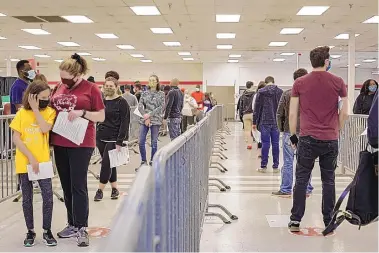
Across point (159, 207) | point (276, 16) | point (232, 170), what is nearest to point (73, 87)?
point (159, 207)

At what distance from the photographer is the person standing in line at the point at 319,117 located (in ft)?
12.7

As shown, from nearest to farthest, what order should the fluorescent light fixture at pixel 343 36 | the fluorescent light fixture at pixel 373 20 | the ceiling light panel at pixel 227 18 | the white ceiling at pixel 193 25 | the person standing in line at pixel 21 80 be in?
the person standing in line at pixel 21 80, the white ceiling at pixel 193 25, the ceiling light panel at pixel 227 18, the fluorescent light fixture at pixel 373 20, the fluorescent light fixture at pixel 343 36

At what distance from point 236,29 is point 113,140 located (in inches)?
363

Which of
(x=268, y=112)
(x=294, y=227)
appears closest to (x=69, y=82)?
(x=294, y=227)

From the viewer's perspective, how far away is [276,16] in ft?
37.7

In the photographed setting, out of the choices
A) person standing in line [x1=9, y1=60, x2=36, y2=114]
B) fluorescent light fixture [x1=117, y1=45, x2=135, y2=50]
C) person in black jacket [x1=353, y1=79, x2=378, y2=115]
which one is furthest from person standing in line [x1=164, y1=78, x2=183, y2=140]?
fluorescent light fixture [x1=117, y1=45, x2=135, y2=50]

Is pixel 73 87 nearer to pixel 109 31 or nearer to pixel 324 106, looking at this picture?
pixel 324 106

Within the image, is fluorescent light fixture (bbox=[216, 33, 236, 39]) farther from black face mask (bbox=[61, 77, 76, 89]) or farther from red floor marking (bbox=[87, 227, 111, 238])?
black face mask (bbox=[61, 77, 76, 89])

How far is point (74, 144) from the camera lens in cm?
361

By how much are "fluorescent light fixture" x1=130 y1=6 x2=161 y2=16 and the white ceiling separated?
0.50 feet

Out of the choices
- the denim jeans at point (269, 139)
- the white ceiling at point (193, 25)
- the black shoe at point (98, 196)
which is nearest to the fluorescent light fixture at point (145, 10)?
the white ceiling at point (193, 25)

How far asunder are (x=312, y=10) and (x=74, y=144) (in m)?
8.59

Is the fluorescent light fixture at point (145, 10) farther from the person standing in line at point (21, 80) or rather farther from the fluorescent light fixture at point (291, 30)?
the person standing in line at point (21, 80)

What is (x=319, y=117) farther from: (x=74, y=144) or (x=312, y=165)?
(x=74, y=144)
